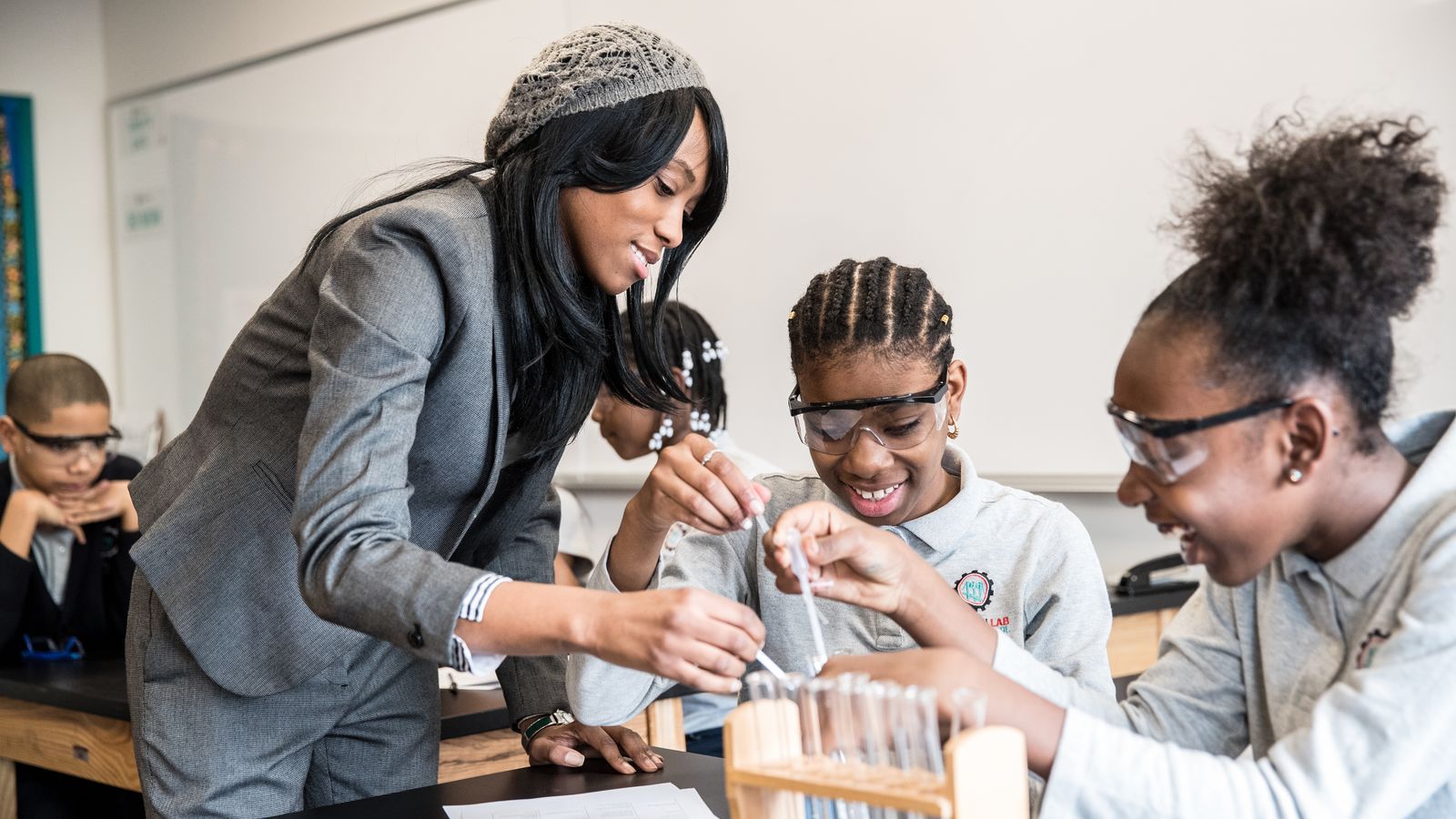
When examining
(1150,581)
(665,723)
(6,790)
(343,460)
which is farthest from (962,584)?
(6,790)

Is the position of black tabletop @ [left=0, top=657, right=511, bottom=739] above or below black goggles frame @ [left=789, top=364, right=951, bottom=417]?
below

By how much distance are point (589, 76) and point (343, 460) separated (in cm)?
50

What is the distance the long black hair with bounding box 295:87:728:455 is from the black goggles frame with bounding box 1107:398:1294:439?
0.62 metres

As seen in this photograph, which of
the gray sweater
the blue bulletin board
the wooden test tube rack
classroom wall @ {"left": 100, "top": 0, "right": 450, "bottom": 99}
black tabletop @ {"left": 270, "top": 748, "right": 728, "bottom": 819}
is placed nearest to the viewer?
the wooden test tube rack

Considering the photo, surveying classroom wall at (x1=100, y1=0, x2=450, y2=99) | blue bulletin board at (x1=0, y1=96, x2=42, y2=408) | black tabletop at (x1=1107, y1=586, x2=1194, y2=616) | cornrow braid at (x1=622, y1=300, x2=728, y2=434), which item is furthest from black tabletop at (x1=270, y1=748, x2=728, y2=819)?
blue bulletin board at (x1=0, y1=96, x2=42, y2=408)

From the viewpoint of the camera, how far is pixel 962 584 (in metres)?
1.64

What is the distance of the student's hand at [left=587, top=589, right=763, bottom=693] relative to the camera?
1002mm

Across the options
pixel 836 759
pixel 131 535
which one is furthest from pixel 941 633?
pixel 131 535

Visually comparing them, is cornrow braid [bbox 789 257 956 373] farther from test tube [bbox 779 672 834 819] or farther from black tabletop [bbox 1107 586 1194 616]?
black tabletop [bbox 1107 586 1194 616]

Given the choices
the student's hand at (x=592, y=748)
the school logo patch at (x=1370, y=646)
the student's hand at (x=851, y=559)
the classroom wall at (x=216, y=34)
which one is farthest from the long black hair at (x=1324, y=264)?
the classroom wall at (x=216, y=34)

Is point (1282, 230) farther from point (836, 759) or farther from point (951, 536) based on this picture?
point (951, 536)

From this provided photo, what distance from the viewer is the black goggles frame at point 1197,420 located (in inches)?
38.9

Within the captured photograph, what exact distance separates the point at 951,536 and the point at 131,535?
239 cm

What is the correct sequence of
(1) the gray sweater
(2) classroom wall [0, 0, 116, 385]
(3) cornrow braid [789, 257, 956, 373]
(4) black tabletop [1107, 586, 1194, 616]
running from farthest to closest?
(2) classroom wall [0, 0, 116, 385], (4) black tabletop [1107, 586, 1194, 616], (3) cornrow braid [789, 257, 956, 373], (1) the gray sweater
